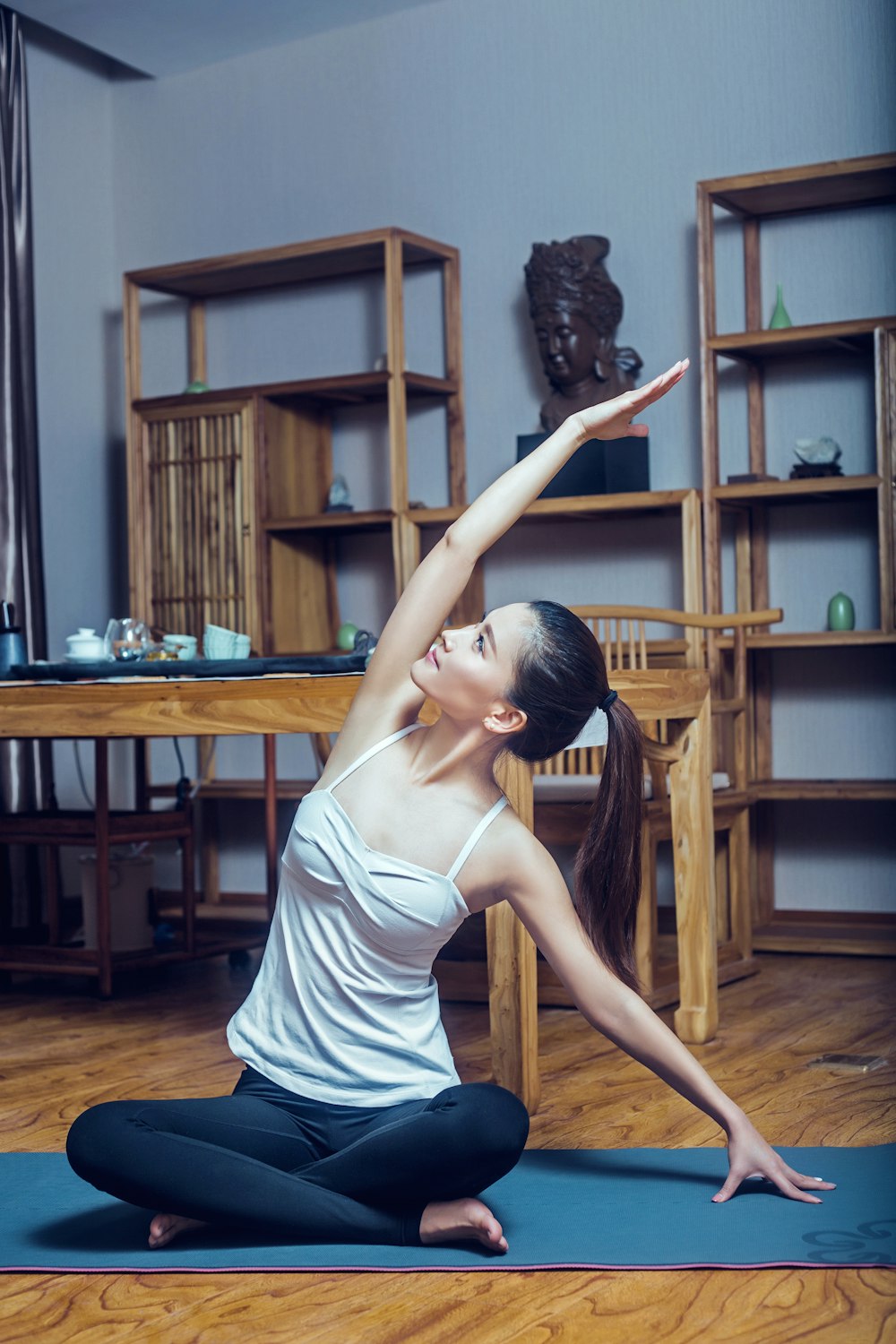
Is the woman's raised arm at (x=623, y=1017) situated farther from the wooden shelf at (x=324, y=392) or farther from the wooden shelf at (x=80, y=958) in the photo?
the wooden shelf at (x=324, y=392)

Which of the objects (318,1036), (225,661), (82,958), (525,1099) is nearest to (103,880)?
(82,958)

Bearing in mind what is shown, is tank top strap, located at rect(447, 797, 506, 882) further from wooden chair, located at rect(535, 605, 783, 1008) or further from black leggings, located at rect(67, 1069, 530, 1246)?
wooden chair, located at rect(535, 605, 783, 1008)

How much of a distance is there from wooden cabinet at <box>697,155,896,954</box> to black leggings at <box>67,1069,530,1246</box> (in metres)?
2.24

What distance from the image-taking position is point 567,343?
4.08 m

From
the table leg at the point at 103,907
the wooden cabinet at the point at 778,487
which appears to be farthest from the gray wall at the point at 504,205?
the table leg at the point at 103,907

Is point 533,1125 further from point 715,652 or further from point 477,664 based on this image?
point 715,652

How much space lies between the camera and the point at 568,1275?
160 cm

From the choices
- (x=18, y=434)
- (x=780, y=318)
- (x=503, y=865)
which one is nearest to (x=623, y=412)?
(x=503, y=865)

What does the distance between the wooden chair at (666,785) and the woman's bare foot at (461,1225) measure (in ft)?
4.04

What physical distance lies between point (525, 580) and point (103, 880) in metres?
1.60

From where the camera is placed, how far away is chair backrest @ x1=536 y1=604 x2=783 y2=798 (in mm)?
3590

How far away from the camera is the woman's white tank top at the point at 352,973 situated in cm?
174

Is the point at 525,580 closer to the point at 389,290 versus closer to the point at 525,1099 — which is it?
the point at 389,290

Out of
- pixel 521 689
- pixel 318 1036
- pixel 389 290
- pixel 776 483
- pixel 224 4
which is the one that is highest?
pixel 224 4
